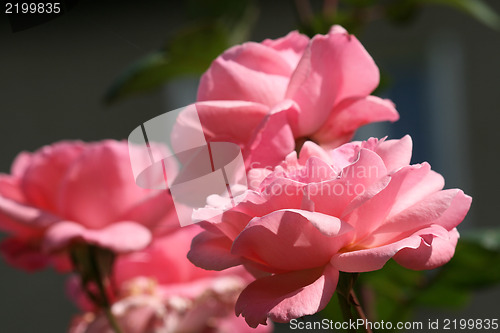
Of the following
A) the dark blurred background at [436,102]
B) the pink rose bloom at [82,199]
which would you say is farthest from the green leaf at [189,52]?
the dark blurred background at [436,102]

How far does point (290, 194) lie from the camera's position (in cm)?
21

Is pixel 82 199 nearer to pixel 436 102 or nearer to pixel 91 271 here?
pixel 91 271

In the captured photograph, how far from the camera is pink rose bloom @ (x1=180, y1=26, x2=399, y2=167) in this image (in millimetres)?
249

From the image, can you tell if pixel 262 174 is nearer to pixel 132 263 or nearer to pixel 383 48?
pixel 132 263

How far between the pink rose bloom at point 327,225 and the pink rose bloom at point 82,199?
20cm

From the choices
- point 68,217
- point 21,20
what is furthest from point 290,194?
point 68,217

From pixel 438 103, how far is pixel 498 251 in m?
1.96

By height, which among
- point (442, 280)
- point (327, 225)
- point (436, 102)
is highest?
point (327, 225)

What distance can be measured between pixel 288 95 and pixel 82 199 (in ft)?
0.72

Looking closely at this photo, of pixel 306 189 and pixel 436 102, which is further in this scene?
pixel 436 102

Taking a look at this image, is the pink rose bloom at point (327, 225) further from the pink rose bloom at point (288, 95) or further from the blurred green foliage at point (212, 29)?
the blurred green foliage at point (212, 29)

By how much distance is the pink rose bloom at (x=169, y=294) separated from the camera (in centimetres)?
47

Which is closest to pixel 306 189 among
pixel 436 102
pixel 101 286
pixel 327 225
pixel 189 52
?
pixel 327 225

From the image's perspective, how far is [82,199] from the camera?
0.42m
